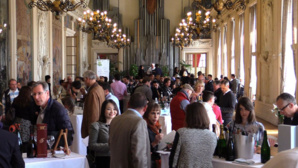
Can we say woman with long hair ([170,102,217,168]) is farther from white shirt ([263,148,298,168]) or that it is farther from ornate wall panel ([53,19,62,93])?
ornate wall panel ([53,19,62,93])

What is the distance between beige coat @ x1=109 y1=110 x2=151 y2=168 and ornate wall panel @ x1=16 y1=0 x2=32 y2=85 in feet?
32.4

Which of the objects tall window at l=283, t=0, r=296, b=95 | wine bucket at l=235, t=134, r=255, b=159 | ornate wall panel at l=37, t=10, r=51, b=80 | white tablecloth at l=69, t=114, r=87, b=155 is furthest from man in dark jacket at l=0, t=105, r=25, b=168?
ornate wall panel at l=37, t=10, r=51, b=80

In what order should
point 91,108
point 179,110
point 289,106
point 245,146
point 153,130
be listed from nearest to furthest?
point 245,146
point 289,106
point 153,130
point 91,108
point 179,110

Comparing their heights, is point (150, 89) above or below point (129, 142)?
above

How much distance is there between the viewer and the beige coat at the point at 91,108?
241 inches

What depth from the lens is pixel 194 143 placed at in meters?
3.93

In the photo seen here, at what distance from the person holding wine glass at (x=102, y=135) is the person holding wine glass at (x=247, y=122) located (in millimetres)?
1437

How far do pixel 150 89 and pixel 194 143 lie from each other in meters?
6.41

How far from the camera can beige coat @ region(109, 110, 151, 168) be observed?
3873mm

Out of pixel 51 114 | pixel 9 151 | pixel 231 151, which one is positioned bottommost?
pixel 231 151

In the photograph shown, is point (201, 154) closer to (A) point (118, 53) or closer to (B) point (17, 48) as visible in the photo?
(B) point (17, 48)

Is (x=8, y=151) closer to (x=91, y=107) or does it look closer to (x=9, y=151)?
(x=9, y=151)

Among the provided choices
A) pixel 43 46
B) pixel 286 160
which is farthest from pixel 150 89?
pixel 286 160

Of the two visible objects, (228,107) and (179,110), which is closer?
(179,110)
